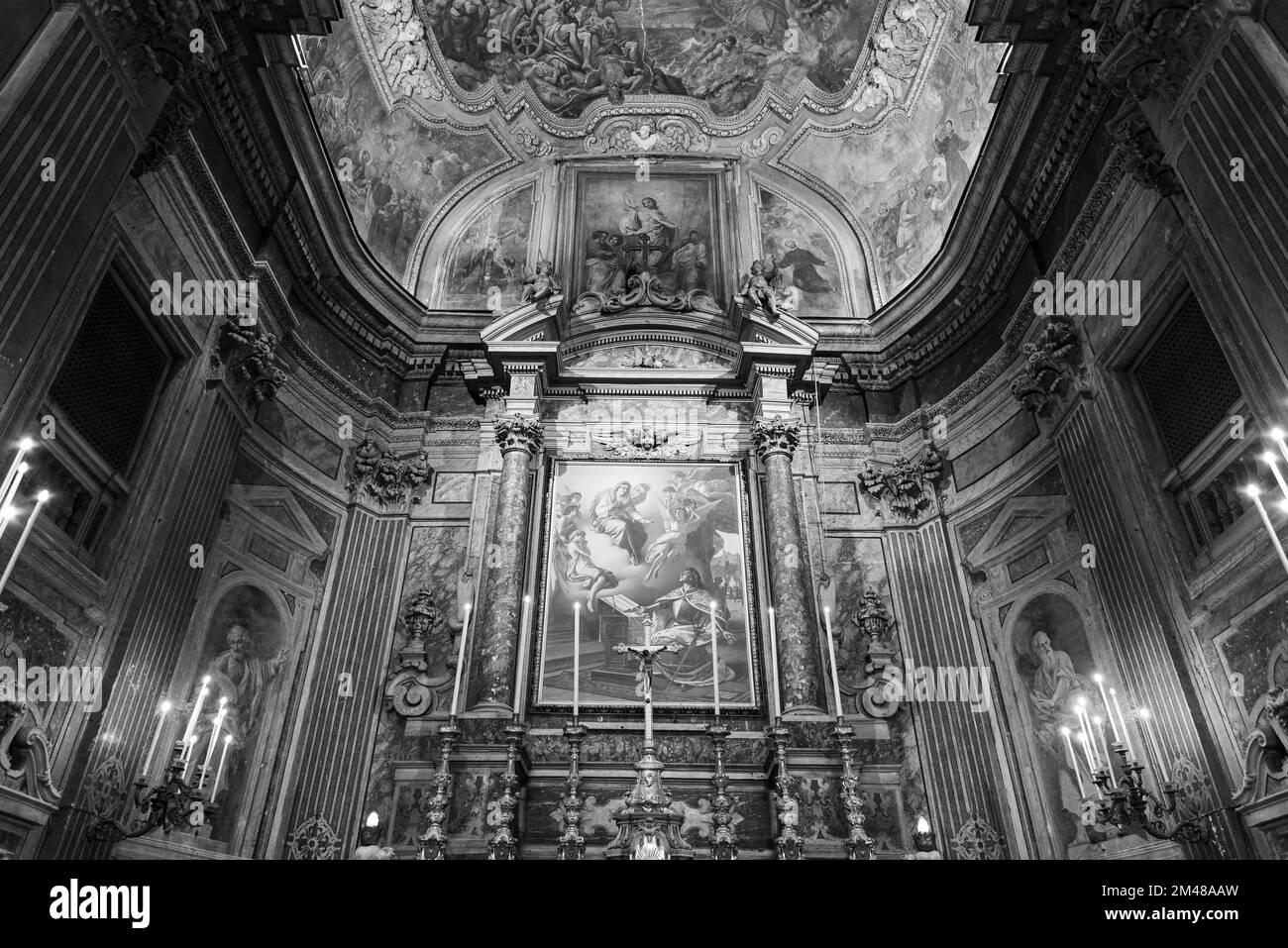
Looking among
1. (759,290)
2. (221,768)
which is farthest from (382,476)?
(759,290)

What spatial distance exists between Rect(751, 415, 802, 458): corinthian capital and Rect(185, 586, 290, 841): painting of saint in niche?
21.5 ft

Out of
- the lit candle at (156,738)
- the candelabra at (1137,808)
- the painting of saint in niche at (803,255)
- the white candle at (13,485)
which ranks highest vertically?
the painting of saint in niche at (803,255)

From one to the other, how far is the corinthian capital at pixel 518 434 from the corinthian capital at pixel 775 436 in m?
3.06

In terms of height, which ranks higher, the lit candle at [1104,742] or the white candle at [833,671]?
the white candle at [833,671]

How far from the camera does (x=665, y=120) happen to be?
14.5 meters

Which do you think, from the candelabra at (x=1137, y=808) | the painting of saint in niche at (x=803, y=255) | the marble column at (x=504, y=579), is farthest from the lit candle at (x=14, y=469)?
the painting of saint in niche at (x=803, y=255)

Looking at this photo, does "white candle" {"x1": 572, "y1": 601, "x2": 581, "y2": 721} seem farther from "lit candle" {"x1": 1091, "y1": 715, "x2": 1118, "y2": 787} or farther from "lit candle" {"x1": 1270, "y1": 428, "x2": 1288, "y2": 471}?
"lit candle" {"x1": 1270, "y1": 428, "x2": 1288, "y2": 471}

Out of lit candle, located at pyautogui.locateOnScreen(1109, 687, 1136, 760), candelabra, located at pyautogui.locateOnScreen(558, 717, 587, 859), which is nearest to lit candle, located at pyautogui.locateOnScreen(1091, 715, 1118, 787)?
lit candle, located at pyautogui.locateOnScreen(1109, 687, 1136, 760)

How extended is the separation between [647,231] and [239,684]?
907 cm

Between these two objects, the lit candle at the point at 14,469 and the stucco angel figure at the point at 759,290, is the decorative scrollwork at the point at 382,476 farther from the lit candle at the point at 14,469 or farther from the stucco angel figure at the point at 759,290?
the lit candle at the point at 14,469

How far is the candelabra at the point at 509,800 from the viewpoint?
796cm

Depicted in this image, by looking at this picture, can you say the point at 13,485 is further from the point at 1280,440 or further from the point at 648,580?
the point at 1280,440

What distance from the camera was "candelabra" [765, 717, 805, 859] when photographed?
8070 mm
